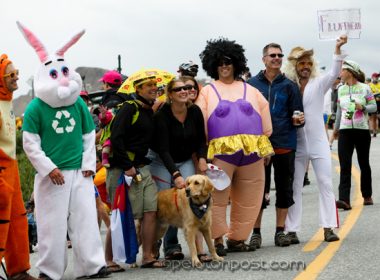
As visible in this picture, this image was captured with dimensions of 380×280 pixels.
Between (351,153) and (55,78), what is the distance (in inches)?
260

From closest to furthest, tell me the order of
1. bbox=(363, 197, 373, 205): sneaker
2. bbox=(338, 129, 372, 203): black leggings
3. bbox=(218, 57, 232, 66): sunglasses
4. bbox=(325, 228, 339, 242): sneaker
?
bbox=(218, 57, 232, 66): sunglasses, bbox=(325, 228, 339, 242): sneaker, bbox=(363, 197, 373, 205): sneaker, bbox=(338, 129, 372, 203): black leggings

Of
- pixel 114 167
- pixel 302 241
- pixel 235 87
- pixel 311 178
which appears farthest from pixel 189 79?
pixel 311 178

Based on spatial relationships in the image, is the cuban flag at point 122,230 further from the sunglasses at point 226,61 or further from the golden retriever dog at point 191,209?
the sunglasses at point 226,61

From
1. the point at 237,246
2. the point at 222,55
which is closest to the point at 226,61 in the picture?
the point at 222,55

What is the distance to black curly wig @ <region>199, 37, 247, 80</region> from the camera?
10.4 metres

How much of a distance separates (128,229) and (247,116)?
1.64 meters

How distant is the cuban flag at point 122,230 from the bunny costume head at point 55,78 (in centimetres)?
107

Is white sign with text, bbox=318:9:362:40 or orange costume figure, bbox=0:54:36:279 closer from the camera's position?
orange costume figure, bbox=0:54:36:279

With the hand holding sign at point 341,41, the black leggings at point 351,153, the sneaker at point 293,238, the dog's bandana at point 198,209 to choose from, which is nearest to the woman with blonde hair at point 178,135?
the dog's bandana at point 198,209

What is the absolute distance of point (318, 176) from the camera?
11102mm

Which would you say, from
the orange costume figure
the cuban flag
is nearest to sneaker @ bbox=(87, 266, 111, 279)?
the cuban flag

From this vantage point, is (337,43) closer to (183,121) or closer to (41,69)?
(183,121)

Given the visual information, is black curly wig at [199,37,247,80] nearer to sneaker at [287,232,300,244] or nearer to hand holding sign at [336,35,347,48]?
hand holding sign at [336,35,347,48]

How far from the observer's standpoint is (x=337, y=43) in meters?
10.8
